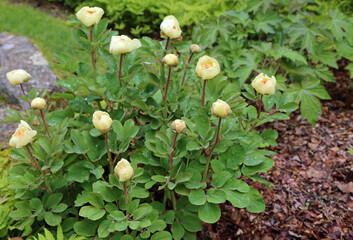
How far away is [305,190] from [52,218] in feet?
5.47

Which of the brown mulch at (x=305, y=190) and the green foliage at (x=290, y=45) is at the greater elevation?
the green foliage at (x=290, y=45)

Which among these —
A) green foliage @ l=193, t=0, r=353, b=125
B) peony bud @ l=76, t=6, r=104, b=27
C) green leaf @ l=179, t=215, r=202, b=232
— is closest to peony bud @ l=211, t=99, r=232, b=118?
green leaf @ l=179, t=215, r=202, b=232

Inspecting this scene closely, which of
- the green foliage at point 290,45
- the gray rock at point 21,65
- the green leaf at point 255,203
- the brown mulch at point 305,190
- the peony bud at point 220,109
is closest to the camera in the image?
the peony bud at point 220,109

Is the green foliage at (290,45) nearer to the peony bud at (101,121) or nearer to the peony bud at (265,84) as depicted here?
the peony bud at (265,84)

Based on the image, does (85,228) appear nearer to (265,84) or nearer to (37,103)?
(37,103)

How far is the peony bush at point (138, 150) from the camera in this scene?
136 centimetres

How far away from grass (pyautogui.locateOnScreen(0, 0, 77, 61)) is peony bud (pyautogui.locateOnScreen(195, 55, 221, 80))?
2.39 metres

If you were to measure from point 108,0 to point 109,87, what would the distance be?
3.31 meters

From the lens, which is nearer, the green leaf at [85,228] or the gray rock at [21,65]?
the green leaf at [85,228]

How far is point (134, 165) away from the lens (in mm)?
1432

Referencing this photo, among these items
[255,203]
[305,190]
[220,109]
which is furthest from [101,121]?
[305,190]

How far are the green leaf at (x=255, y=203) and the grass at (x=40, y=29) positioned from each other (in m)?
2.66

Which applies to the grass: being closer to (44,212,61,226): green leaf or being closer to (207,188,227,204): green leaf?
(44,212,61,226): green leaf

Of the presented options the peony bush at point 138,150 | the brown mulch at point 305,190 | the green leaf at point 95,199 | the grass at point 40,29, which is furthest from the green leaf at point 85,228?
the grass at point 40,29
